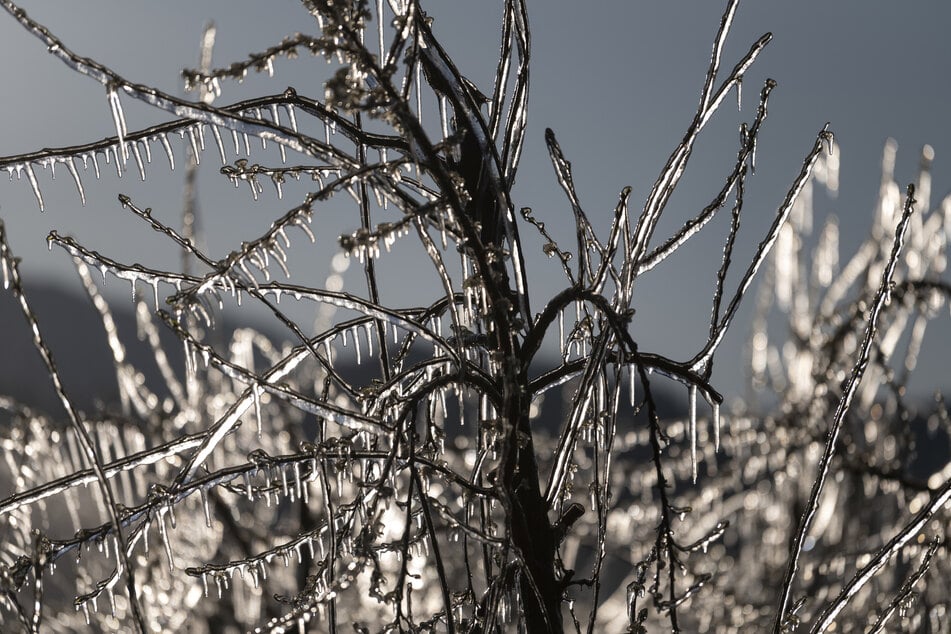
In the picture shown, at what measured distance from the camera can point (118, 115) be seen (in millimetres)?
1504

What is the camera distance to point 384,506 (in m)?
1.35

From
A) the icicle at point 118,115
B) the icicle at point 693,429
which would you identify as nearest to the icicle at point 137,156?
the icicle at point 118,115

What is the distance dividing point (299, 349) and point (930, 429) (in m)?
3.55

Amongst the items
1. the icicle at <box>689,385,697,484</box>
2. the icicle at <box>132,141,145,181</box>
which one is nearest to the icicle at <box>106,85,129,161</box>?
the icicle at <box>132,141,145,181</box>

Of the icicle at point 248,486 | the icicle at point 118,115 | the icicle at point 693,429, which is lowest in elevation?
the icicle at point 693,429

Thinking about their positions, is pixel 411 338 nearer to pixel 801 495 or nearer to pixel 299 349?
pixel 299 349

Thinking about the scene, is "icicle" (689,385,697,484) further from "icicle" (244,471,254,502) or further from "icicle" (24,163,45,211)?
"icicle" (24,163,45,211)

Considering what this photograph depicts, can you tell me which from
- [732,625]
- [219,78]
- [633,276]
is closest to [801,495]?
[732,625]

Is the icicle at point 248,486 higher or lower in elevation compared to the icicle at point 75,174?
lower

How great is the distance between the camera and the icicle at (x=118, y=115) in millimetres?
1371

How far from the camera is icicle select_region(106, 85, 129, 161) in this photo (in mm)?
1371

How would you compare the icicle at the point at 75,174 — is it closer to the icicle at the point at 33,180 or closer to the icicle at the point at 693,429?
the icicle at the point at 33,180

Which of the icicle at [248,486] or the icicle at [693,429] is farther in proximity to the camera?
the icicle at [693,429]

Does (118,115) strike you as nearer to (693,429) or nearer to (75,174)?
(75,174)
